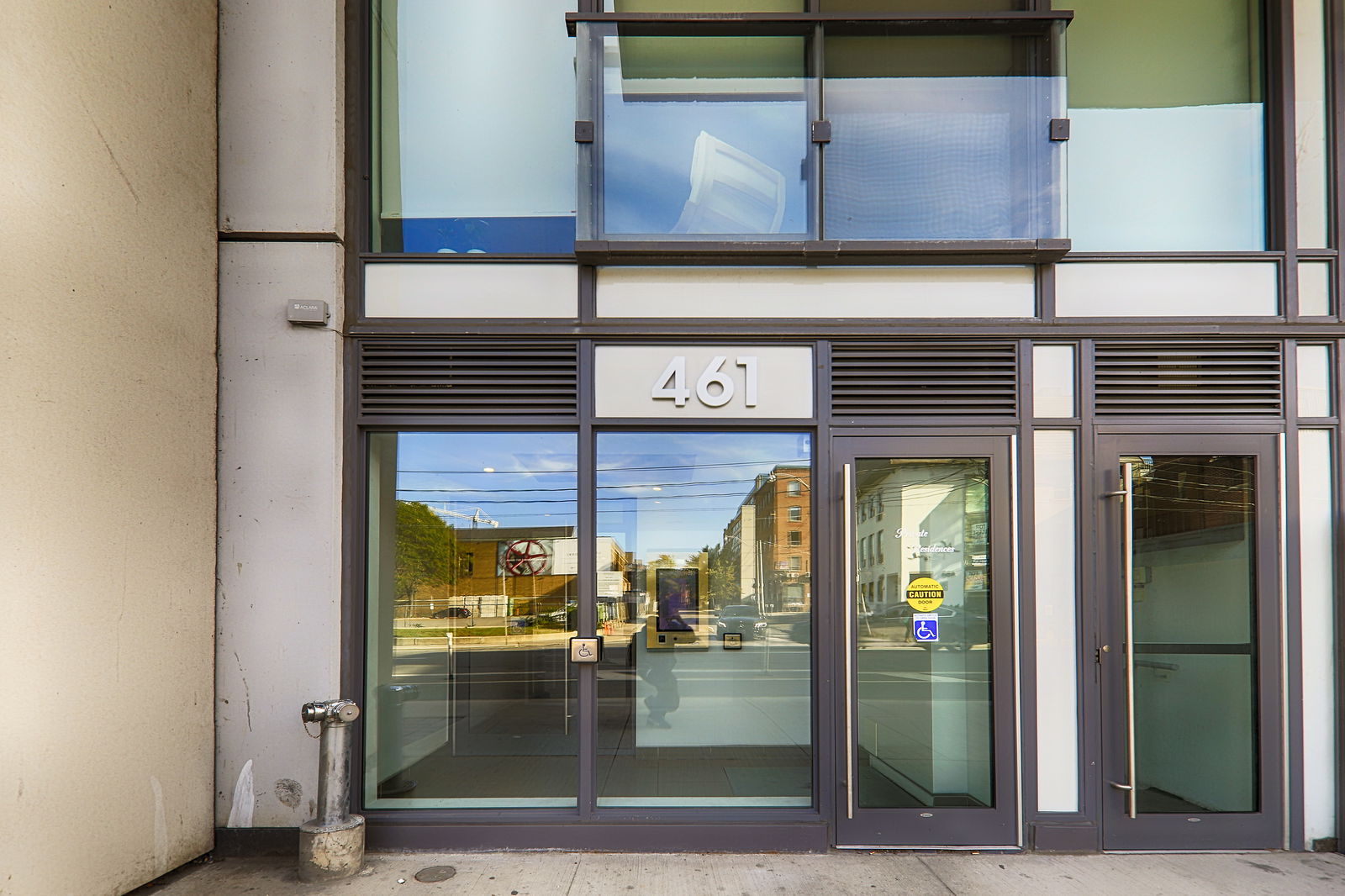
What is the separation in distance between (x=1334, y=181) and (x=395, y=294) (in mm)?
6268

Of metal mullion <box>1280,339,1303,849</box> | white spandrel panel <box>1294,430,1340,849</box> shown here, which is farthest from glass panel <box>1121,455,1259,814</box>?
white spandrel panel <box>1294,430,1340,849</box>

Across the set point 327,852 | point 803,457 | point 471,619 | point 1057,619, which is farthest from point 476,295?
point 1057,619

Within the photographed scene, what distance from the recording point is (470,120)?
17.5 ft

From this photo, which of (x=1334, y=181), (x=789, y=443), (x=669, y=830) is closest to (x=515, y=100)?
(x=789, y=443)

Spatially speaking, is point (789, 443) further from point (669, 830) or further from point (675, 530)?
point (669, 830)

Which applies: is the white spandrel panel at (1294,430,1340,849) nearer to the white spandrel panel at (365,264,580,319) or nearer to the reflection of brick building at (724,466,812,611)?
the reflection of brick building at (724,466,812,611)

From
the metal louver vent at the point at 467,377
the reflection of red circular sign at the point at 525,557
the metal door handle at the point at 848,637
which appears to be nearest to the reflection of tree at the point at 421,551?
the reflection of red circular sign at the point at 525,557

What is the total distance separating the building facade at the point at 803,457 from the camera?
4.83 meters

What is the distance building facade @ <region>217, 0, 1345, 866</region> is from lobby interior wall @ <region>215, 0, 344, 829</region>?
0.09ft

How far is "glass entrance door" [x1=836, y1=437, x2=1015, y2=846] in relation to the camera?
4.79 meters

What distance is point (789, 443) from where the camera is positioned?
16.7ft

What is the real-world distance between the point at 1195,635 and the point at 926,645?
1.76 meters

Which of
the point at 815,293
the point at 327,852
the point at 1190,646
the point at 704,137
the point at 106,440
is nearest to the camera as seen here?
the point at 106,440

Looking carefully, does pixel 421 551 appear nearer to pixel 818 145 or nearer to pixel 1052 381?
pixel 818 145
